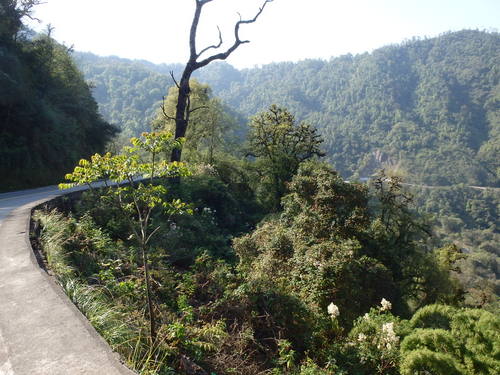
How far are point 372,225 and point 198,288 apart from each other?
608cm

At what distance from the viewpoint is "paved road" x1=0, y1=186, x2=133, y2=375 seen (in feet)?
8.61

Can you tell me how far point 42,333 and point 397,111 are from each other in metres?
178

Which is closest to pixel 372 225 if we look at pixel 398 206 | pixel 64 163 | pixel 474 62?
pixel 398 206

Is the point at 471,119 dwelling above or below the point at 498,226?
above

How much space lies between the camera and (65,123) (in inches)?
762

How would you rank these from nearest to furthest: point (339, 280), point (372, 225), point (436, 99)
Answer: point (339, 280) → point (372, 225) → point (436, 99)

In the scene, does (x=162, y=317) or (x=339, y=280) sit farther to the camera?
(x=339, y=280)

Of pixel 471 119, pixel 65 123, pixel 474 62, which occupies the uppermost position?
pixel 474 62

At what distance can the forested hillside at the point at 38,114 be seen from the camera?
1538 centimetres

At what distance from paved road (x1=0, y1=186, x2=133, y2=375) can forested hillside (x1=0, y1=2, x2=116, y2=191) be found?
1265 centimetres

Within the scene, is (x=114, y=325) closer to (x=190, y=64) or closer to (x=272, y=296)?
(x=272, y=296)

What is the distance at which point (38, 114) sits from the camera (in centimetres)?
1703

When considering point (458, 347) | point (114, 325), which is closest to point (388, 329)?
point (458, 347)

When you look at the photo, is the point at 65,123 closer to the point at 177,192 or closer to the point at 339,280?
the point at 177,192
